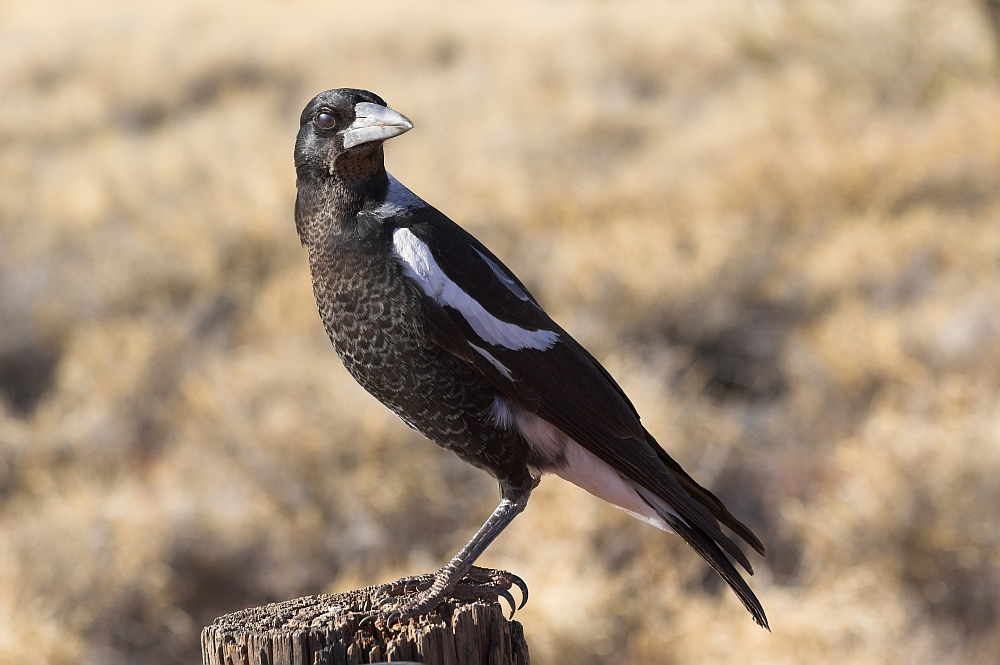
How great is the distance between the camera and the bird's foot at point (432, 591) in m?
1.90

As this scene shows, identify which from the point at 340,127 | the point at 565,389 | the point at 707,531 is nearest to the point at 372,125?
the point at 340,127

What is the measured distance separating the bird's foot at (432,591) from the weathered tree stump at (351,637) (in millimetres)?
21

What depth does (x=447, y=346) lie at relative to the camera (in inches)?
79.2

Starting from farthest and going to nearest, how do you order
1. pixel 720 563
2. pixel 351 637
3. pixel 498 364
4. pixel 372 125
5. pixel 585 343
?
pixel 585 343, pixel 720 563, pixel 498 364, pixel 372 125, pixel 351 637

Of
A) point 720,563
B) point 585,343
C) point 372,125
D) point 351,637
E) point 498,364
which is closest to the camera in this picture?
point 351,637

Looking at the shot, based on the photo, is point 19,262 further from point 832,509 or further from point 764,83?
point 764,83

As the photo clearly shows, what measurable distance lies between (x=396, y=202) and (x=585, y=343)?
13.8 ft

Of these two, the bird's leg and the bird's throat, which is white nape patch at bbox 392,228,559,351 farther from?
the bird's leg

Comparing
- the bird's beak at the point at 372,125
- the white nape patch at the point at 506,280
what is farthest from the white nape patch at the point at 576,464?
the bird's beak at the point at 372,125

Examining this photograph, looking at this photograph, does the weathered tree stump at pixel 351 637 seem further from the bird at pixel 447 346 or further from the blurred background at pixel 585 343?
the blurred background at pixel 585 343

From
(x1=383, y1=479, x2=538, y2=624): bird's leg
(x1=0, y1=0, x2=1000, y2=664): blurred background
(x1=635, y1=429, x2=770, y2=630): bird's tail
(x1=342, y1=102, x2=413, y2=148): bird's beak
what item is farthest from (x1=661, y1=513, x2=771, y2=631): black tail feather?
(x1=0, y1=0, x2=1000, y2=664): blurred background

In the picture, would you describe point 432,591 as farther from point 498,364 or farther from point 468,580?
point 498,364

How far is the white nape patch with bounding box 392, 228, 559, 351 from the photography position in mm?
1984

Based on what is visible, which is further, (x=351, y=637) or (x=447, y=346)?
(x=447, y=346)
